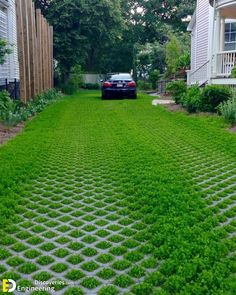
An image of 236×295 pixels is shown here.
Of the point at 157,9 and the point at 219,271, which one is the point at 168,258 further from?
the point at 157,9

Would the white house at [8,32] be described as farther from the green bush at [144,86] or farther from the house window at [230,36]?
the green bush at [144,86]

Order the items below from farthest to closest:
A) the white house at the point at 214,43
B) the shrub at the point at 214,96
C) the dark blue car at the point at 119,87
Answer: the dark blue car at the point at 119,87 < the white house at the point at 214,43 < the shrub at the point at 214,96

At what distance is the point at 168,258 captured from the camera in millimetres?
3238

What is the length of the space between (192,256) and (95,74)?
40581 millimetres

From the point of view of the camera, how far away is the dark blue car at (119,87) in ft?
66.5

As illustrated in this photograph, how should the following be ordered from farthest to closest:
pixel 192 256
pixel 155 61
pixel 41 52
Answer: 1. pixel 155 61
2. pixel 41 52
3. pixel 192 256

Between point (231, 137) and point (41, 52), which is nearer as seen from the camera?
point (231, 137)

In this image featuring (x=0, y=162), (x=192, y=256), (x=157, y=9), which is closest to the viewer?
(x=192, y=256)

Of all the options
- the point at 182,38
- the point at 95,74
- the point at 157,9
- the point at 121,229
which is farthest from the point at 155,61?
Result: the point at 121,229

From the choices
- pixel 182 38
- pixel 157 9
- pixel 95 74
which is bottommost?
pixel 95 74

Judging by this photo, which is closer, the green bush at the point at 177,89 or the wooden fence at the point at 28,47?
the wooden fence at the point at 28,47

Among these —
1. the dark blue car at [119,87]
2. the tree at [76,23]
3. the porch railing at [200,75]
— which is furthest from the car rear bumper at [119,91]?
the tree at [76,23]

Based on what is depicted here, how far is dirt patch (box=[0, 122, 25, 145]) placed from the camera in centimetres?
875

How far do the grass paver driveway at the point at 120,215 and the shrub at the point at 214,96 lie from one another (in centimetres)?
364
